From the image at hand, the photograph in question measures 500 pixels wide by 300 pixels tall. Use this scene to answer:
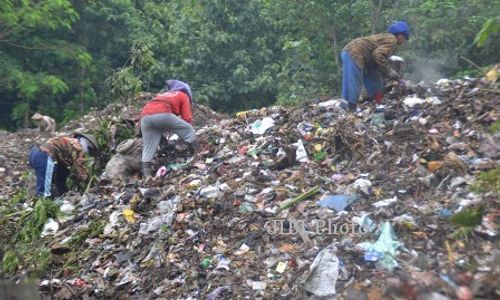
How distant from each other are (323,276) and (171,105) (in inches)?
149

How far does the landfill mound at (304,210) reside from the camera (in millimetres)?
5039

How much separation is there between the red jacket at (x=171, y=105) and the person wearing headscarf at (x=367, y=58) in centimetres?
190

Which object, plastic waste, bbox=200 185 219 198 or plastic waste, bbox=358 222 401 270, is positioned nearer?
plastic waste, bbox=358 222 401 270

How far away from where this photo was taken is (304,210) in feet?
19.8

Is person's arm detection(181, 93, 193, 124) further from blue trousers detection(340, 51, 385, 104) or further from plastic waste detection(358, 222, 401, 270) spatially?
plastic waste detection(358, 222, 401, 270)

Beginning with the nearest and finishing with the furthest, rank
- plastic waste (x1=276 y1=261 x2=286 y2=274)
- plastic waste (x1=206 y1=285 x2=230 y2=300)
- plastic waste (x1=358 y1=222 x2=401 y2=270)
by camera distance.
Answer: plastic waste (x1=358 y1=222 x2=401 y2=270) → plastic waste (x1=206 y1=285 x2=230 y2=300) → plastic waste (x1=276 y1=261 x2=286 y2=274)

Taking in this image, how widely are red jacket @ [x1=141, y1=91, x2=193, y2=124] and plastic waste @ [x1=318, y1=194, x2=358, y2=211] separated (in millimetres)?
2675

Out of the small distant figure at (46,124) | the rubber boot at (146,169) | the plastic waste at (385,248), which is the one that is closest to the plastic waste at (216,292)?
the plastic waste at (385,248)

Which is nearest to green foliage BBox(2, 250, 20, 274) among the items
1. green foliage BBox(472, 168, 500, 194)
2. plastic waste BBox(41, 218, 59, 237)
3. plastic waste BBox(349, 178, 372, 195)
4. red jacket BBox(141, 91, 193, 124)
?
plastic waste BBox(41, 218, 59, 237)

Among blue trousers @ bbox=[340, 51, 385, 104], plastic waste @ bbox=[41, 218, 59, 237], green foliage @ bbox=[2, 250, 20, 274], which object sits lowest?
plastic waste @ bbox=[41, 218, 59, 237]

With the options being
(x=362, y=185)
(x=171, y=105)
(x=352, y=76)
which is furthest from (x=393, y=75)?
(x=171, y=105)

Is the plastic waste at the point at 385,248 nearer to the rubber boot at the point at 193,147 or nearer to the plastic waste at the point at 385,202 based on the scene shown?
the plastic waste at the point at 385,202

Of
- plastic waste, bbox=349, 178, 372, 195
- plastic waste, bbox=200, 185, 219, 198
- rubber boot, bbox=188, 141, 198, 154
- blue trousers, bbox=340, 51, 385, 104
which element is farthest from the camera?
rubber boot, bbox=188, 141, 198, 154

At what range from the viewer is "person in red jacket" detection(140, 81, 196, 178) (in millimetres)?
7938
